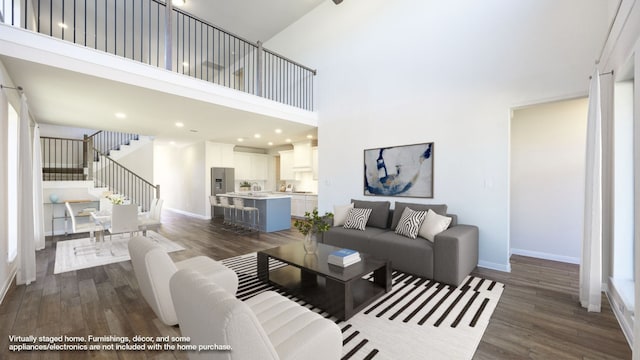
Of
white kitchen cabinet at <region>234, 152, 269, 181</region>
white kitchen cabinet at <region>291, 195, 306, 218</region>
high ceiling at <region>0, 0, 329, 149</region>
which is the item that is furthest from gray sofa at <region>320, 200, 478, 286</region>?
white kitchen cabinet at <region>234, 152, 269, 181</region>

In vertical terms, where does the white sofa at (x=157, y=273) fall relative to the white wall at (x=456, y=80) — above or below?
below

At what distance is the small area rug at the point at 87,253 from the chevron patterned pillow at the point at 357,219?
3.13 m

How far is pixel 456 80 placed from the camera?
153 inches

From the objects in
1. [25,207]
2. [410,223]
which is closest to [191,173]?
[25,207]

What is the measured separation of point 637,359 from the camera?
1476mm

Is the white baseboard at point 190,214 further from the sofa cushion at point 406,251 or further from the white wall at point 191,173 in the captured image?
the sofa cushion at point 406,251

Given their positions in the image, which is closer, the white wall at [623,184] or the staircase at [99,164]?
the white wall at [623,184]

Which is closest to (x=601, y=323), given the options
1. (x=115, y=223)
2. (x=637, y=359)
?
(x=637, y=359)

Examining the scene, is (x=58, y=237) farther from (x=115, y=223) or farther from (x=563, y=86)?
(x=563, y=86)

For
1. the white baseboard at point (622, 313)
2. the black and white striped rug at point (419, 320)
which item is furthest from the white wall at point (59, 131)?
the white baseboard at point (622, 313)

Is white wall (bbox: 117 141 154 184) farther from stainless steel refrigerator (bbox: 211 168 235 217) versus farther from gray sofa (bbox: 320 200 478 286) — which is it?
gray sofa (bbox: 320 200 478 286)

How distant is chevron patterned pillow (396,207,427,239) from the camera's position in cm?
356

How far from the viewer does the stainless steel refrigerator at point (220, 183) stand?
818 centimetres

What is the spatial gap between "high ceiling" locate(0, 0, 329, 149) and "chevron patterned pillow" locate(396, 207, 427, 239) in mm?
3200
